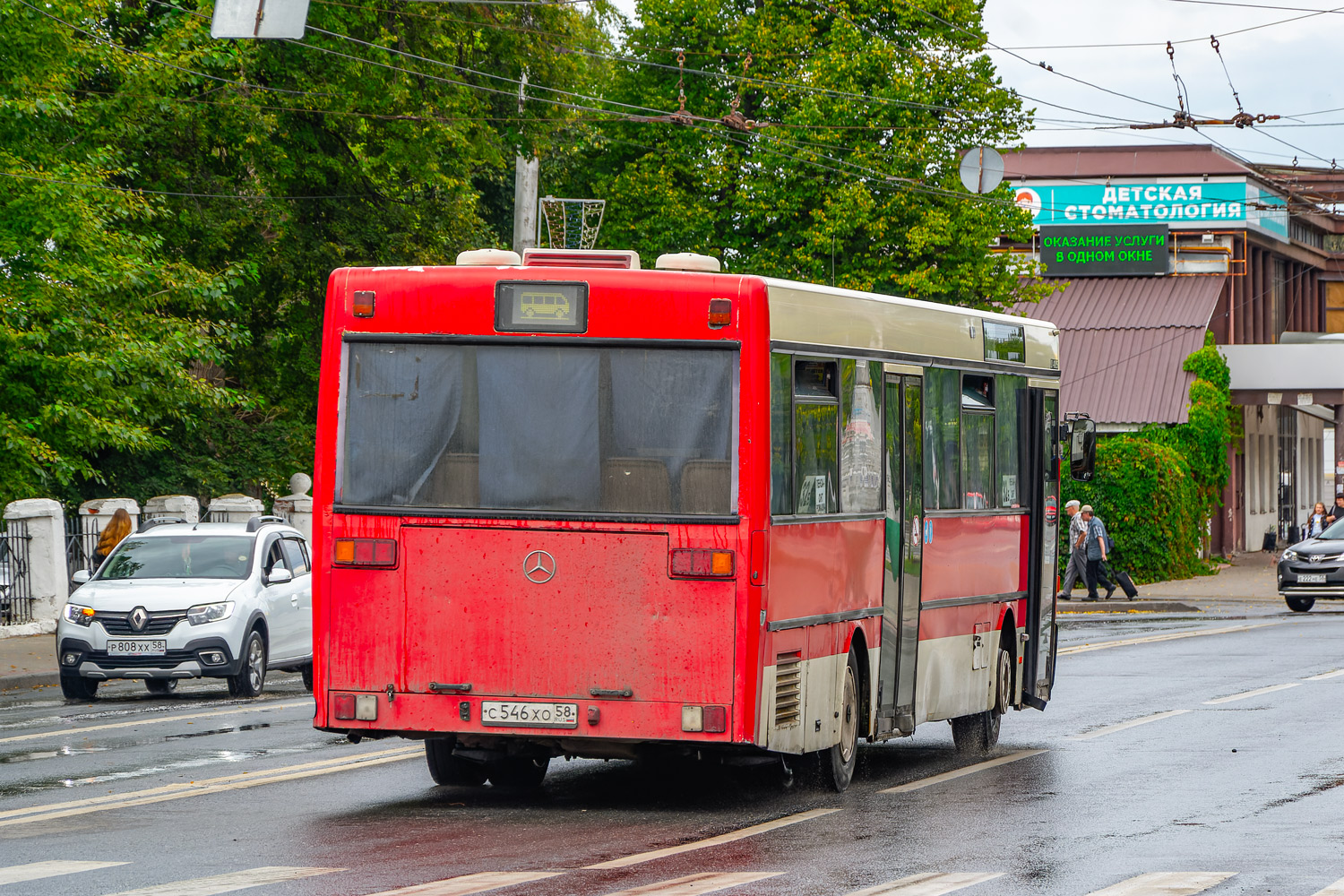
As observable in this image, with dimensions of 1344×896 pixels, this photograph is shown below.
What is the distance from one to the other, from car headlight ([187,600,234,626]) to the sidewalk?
2.80 meters

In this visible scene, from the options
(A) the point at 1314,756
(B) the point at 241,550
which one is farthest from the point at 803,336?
(B) the point at 241,550

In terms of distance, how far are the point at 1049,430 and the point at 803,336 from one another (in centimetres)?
479

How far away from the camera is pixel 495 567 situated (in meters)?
10.9

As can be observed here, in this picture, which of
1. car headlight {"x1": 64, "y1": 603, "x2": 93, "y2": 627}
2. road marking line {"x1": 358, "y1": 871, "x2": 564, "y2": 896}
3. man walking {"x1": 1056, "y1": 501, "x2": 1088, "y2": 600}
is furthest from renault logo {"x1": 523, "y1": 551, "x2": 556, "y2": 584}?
man walking {"x1": 1056, "y1": 501, "x2": 1088, "y2": 600}

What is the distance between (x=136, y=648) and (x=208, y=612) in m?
0.71

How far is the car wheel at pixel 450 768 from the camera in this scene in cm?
1215

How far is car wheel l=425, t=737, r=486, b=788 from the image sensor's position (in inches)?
478

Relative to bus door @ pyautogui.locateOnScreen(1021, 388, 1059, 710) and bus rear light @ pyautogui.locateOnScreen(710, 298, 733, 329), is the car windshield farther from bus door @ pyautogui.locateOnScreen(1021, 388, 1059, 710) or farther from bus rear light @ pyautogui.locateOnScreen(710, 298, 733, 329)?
bus rear light @ pyautogui.locateOnScreen(710, 298, 733, 329)

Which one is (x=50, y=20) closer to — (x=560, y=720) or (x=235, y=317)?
(x=235, y=317)

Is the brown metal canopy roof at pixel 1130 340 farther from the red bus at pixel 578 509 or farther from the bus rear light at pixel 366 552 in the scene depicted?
the bus rear light at pixel 366 552

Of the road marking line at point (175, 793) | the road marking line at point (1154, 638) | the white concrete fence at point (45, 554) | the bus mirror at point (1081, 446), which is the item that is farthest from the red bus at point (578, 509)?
the white concrete fence at point (45, 554)

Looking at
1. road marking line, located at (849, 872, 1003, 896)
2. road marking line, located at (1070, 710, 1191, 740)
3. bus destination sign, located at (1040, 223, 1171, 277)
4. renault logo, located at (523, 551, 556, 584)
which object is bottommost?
road marking line, located at (1070, 710, 1191, 740)

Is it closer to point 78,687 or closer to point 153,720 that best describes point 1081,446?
point 153,720

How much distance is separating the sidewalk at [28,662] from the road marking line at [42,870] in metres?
12.9
